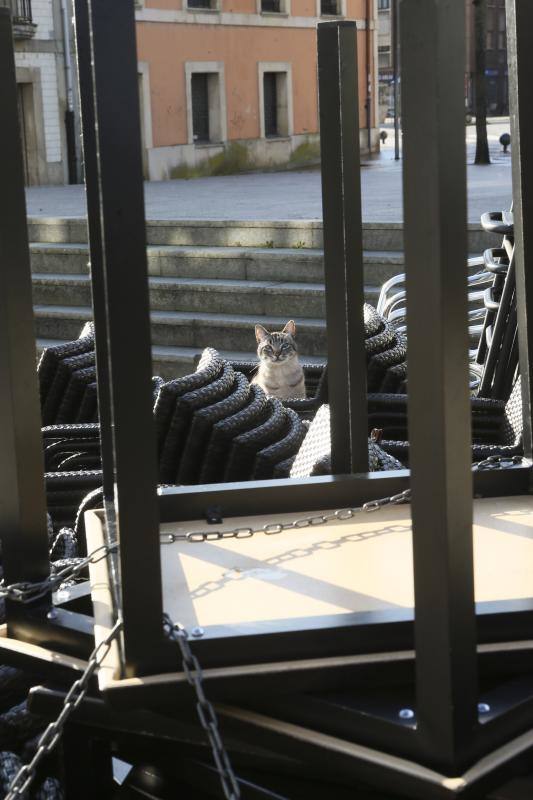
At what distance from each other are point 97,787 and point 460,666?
0.82 metres

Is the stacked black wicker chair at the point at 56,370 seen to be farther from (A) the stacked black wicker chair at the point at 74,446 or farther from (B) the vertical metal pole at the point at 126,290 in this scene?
(B) the vertical metal pole at the point at 126,290

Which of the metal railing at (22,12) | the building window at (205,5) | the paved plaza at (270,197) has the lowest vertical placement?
the paved plaza at (270,197)

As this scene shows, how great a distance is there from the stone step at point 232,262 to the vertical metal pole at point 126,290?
778 centimetres

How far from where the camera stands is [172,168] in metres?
23.0

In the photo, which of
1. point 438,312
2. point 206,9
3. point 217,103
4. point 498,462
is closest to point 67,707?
point 438,312

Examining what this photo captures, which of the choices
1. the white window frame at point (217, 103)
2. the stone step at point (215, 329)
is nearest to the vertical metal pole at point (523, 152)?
the stone step at point (215, 329)

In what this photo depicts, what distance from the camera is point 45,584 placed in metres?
1.86

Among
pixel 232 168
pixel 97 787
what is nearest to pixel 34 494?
pixel 97 787

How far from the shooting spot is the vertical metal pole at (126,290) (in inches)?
55.9

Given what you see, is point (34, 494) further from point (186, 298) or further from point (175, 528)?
point (186, 298)

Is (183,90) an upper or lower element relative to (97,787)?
upper

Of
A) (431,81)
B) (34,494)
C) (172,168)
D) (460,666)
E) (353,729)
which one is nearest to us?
(431,81)

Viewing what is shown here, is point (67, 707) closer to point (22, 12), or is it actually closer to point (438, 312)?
point (438, 312)

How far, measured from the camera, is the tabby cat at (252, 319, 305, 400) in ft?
17.2
